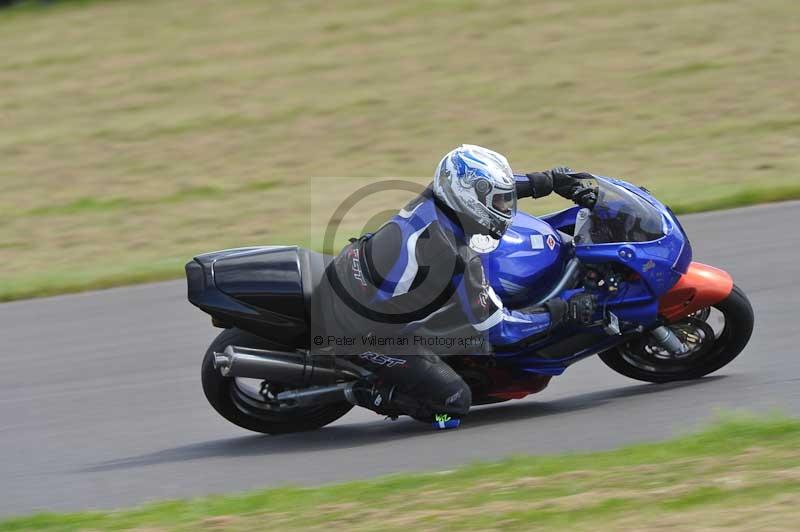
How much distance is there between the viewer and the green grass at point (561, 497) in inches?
170

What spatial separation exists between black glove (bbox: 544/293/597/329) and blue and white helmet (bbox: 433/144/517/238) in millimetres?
482

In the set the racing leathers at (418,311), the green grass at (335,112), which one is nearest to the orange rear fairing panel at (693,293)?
the racing leathers at (418,311)

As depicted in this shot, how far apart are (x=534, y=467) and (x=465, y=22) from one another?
512 inches

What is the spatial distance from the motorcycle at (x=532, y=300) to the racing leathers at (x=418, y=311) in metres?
0.14

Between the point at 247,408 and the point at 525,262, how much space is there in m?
1.63

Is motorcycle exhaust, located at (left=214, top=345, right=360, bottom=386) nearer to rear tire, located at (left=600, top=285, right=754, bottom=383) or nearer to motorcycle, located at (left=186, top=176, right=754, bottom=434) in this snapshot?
motorcycle, located at (left=186, top=176, right=754, bottom=434)

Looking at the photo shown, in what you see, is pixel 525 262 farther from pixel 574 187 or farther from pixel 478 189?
pixel 478 189

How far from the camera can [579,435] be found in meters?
5.55

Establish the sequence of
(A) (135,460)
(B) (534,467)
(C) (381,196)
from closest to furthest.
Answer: (B) (534,467) → (A) (135,460) → (C) (381,196)

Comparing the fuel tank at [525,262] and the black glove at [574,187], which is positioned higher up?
the black glove at [574,187]

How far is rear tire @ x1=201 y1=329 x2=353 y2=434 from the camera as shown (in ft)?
19.2

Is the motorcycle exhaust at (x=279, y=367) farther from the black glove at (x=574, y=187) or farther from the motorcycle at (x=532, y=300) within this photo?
Answer: the black glove at (x=574, y=187)

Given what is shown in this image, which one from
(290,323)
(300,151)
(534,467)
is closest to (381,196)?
(300,151)

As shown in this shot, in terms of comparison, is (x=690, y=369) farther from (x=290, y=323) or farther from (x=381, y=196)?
(x=381, y=196)
